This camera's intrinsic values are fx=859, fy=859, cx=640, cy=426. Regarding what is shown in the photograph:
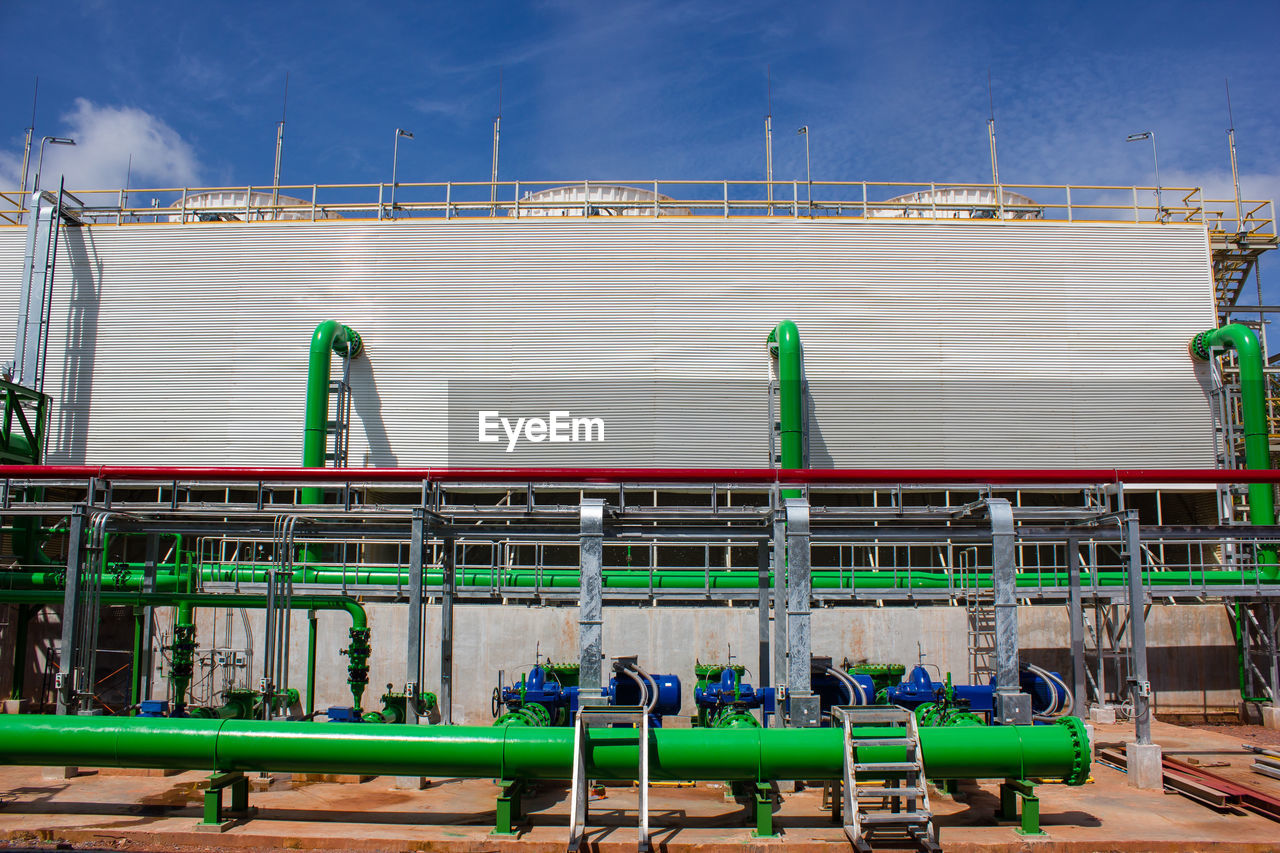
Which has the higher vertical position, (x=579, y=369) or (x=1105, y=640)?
(x=579, y=369)

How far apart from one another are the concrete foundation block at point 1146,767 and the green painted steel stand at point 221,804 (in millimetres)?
12336

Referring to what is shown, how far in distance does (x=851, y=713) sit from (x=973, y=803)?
312cm

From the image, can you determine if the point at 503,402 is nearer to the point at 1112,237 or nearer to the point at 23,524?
the point at 23,524

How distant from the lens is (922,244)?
25.8m

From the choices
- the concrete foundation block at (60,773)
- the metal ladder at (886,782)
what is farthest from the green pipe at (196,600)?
the metal ladder at (886,782)

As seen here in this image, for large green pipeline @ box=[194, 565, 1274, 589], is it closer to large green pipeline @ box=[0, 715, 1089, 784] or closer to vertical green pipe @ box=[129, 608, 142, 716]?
vertical green pipe @ box=[129, 608, 142, 716]

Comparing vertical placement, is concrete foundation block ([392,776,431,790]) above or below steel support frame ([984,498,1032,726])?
below

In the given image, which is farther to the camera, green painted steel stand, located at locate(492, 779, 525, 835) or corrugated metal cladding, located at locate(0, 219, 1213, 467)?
corrugated metal cladding, located at locate(0, 219, 1213, 467)

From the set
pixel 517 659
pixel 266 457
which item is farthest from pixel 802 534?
pixel 266 457

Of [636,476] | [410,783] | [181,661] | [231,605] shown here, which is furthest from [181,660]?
[636,476]

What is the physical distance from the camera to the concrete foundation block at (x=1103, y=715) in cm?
1761

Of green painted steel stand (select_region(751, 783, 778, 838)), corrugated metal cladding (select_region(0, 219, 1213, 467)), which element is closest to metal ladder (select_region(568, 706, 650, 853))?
green painted steel stand (select_region(751, 783, 778, 838))

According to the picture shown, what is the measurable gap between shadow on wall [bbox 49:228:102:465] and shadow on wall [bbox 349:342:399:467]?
831 centimetres

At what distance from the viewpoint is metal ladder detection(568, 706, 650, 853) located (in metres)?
9.49
